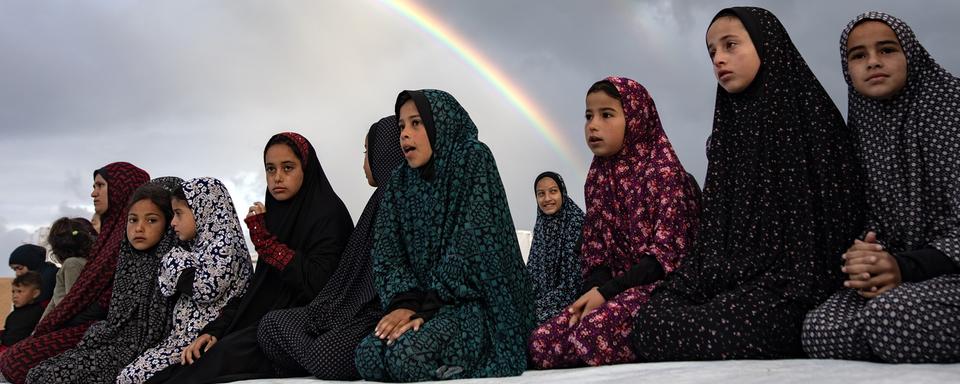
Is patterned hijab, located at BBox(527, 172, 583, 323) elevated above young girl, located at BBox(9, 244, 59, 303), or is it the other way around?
young girl, located at BBox(9, 244, 59, 303)

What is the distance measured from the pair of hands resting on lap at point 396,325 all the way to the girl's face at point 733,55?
1.63 m

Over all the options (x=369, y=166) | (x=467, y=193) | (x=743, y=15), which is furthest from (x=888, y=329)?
(x=369, y=166)

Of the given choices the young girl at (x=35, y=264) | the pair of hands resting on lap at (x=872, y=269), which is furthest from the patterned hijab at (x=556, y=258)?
the young girl at (x=35, y=264)

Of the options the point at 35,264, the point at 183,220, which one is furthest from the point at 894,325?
the point at 35,264

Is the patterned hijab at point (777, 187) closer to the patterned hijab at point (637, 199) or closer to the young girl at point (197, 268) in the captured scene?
the patterned hijab at point (637, 199)

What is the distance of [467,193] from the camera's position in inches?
145

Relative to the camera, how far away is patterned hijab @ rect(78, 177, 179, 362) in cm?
495

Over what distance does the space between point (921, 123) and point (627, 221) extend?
129 centimetres

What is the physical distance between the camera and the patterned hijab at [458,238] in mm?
3566

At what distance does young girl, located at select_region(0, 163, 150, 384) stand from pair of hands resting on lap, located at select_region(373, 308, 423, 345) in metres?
2.86

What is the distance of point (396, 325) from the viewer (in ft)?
11.6

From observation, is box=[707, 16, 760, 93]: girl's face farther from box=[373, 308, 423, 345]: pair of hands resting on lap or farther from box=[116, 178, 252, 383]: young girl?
box=[116, 178, 252, 383]: young girl

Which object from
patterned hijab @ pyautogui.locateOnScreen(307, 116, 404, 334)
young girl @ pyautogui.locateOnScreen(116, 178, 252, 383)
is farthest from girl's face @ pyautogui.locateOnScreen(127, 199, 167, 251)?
patterned hijab @ pyautogui.locateOnScreen(307, 116, 404, 334)

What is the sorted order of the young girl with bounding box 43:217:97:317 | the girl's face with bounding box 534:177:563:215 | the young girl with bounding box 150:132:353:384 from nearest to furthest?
the young girl with bounding box 150:132:353:384, the young girl with bounding box 43:217:97:317, the girl's face with bounding box 534:177:563:215
